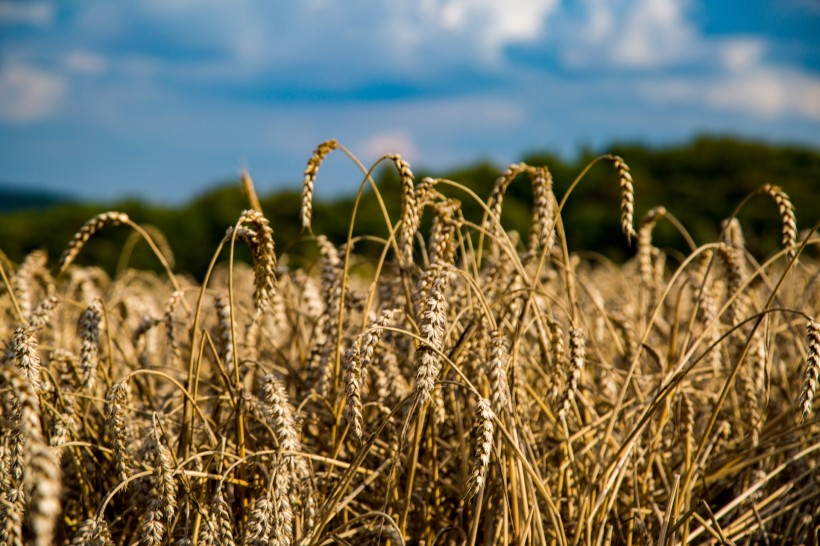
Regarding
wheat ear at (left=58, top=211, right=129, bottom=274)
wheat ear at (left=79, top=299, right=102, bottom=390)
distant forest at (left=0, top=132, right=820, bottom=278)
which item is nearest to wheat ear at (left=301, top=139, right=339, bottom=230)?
wheat ear at (left=58, top=211, right=129, bottom=274)

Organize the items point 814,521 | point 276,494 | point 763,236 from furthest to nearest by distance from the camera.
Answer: point 763,236, point 814,521, point 276,494

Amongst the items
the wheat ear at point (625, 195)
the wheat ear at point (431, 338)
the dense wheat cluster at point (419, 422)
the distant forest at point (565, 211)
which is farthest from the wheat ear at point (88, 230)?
the distant forest at point (565, 211)

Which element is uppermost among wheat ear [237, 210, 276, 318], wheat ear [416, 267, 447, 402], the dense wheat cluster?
wheat ear [237, 210, 276, 318]

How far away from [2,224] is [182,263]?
2.84m

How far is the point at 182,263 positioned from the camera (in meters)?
10.7

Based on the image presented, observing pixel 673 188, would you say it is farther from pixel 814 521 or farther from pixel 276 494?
pixel 276 494

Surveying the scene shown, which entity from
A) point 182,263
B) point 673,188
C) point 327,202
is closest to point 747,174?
point 673,188

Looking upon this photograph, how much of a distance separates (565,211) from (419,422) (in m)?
10.9

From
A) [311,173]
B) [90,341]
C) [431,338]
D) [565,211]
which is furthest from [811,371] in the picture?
[565,211]

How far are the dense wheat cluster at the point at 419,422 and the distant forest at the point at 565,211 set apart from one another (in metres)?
6.68

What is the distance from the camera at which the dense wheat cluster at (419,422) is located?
1.41 metres

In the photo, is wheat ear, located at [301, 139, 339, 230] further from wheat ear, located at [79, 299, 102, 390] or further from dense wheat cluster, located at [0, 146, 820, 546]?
wheat ear, located at [79, 299, 102, 390]

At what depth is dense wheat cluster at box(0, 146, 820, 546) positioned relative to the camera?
1408mm

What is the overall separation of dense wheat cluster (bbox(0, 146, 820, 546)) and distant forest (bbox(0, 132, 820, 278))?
21.9 ft
